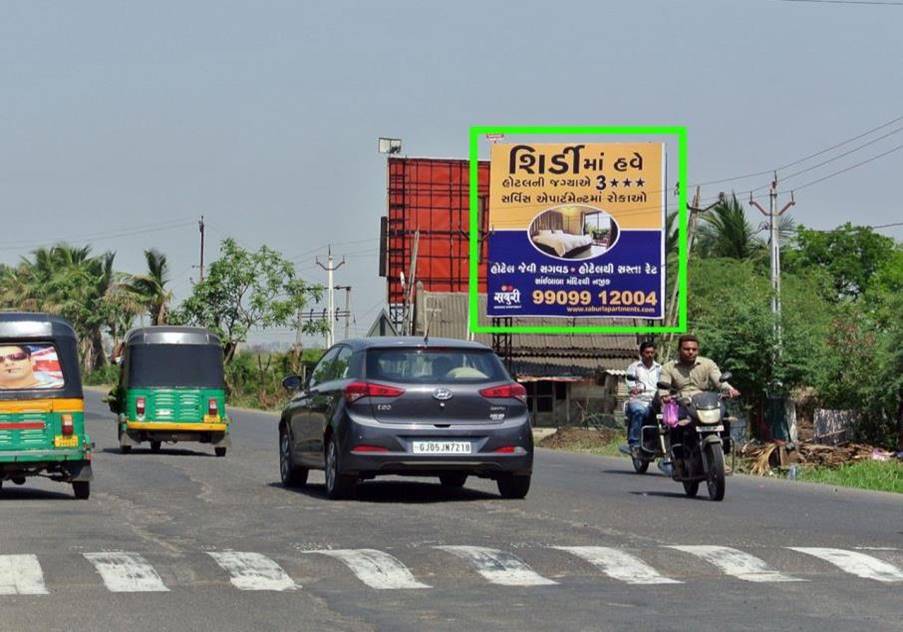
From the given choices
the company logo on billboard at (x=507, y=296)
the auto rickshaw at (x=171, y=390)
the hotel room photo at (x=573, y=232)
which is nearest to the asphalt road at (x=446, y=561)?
the auto rickshaw at (x=171, y=390)

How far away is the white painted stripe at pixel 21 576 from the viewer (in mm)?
10617

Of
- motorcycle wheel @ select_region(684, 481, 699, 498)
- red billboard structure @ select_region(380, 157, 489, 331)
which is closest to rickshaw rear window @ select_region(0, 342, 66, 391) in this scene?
motorcycle wheel @ select_region(684, 481, 699, 498)

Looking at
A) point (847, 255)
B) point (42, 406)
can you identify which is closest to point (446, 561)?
point (42, 406)

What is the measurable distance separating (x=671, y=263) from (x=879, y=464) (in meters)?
52.0

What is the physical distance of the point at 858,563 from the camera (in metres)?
12.1

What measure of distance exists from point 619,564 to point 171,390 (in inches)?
860

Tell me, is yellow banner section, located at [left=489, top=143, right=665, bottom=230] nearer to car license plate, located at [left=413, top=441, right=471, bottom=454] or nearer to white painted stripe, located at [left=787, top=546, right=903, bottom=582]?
car license plate, located at [left=413, top=441, right=471, bottom=454]

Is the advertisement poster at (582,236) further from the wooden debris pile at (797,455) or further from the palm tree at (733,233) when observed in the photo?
the palm tree at (733,233)

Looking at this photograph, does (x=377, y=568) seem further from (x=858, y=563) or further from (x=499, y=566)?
(x=858, y=563)

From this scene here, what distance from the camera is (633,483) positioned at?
2180 centimetres

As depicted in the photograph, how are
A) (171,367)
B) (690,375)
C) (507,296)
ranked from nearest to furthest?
1. (690,375)
2. (171,367)
3. (507,296)

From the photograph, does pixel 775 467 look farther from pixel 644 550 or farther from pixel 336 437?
pixel 644 550

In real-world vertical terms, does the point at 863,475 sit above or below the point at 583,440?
below

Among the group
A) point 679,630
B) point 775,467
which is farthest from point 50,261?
point 679,630
